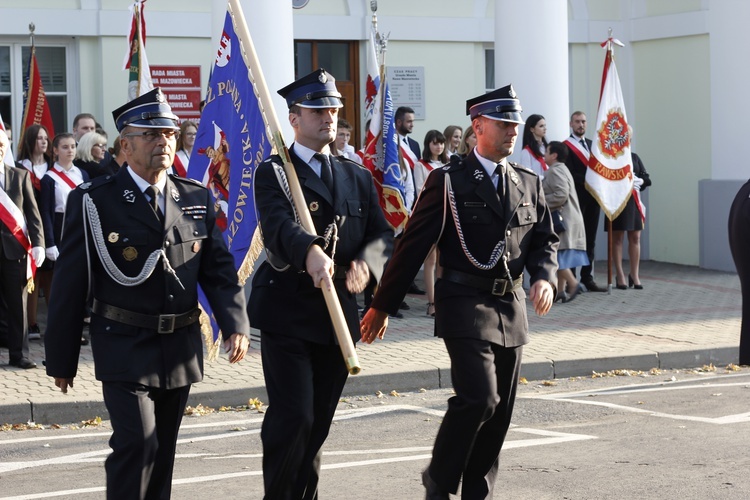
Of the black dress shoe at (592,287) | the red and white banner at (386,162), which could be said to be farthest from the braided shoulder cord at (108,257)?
the black dress shoe at (592,287)

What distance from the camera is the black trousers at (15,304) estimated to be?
35.2ft

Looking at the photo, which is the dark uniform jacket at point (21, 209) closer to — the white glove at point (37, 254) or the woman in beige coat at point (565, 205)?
the white glove at point (37, 254)

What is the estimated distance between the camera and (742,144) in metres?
17.8

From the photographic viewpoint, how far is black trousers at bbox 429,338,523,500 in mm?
5945

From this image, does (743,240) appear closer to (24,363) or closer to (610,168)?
(24,363)

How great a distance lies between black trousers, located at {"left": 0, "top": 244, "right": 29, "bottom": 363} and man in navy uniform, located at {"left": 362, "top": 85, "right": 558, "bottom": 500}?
5296 mm

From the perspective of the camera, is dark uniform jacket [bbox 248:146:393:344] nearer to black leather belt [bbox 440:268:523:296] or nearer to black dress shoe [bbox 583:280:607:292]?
black leather belt [bbox 440:268:523:296]

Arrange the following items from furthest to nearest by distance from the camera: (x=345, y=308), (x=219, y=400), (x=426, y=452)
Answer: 1. (x=219, y=400)
2. (x=426, y=452)
3. (x=345, y=308)

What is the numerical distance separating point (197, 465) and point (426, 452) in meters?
1.34

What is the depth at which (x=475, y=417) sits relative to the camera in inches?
233

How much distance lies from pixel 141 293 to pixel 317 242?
79cm

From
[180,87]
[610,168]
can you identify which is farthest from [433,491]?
[180,87]

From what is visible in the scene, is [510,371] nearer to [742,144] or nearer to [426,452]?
[426,452]

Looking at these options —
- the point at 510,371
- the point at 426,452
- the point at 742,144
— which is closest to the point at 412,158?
the point at 742,144
